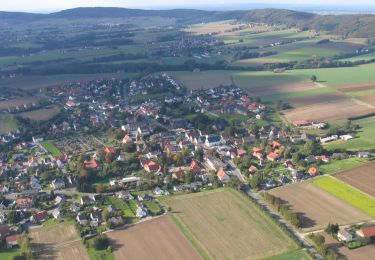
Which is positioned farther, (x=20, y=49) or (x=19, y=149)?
(x=20, y=49)

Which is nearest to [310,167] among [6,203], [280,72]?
[6,203]

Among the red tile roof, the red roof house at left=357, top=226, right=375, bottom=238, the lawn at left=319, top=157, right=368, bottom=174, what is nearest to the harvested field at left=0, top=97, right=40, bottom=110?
the red tile roof

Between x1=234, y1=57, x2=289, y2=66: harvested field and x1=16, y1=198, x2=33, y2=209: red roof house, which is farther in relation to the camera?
x1=234, y1=57, x2=289, y2=66: harvested field

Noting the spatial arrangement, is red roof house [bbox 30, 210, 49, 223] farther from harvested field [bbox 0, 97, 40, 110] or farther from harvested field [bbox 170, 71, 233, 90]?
harvested field [bbox 170, 71, 233, 90]

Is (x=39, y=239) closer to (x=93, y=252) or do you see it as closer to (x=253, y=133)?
(x=93, y=252)

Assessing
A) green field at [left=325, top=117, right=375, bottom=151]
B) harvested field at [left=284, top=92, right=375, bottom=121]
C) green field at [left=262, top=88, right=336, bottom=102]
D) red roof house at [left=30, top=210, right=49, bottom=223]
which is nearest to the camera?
red roof house at [left=30, top=210, right=49, bottom=223]

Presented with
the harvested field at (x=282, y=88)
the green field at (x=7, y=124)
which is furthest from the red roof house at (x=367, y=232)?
the harvested field at (x=282, y=88)

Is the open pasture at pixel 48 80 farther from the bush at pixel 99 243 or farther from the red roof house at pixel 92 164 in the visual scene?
the bush at pixel 99 243

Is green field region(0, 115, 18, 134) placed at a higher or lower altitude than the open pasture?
lower
